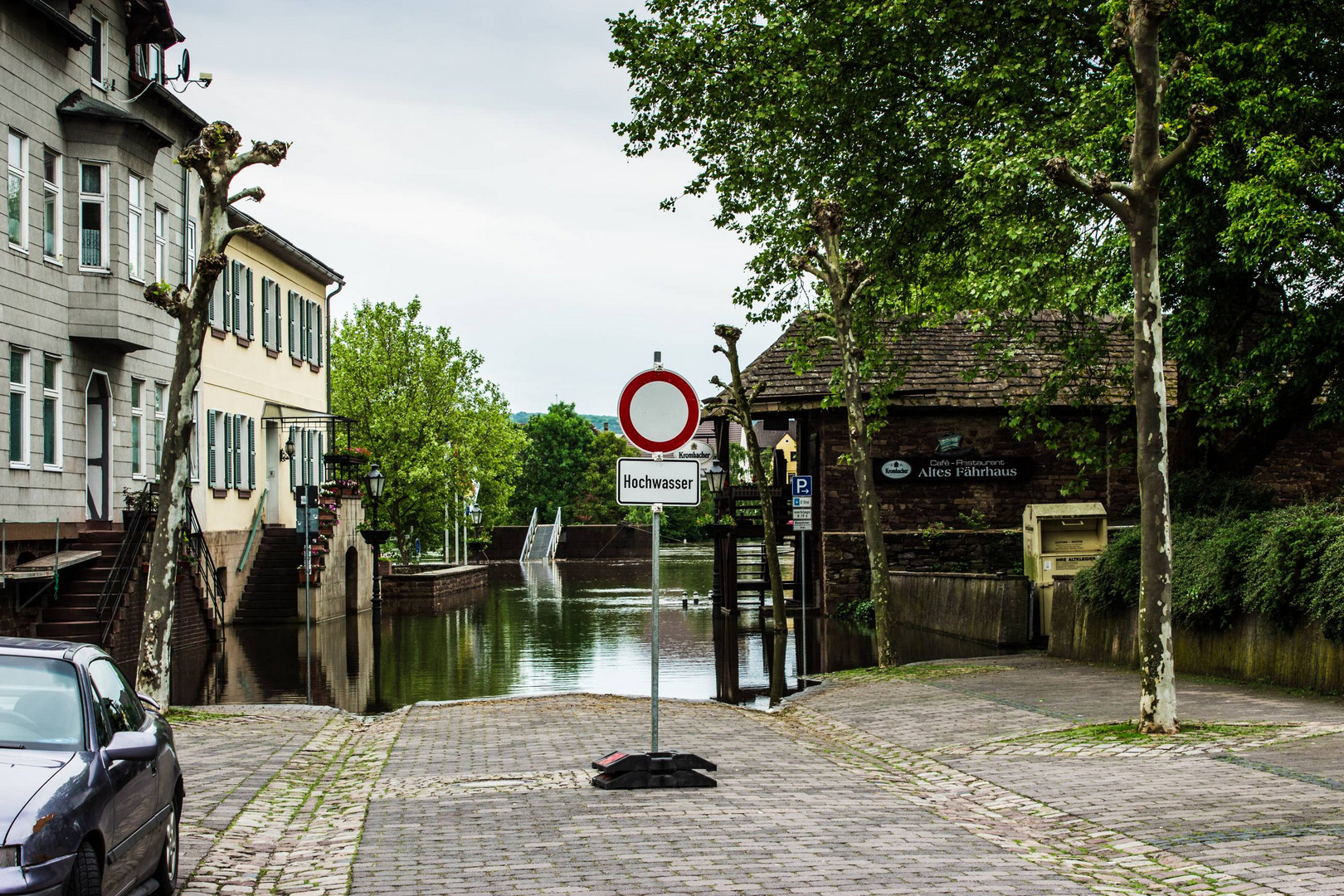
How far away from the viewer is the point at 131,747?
6.20 metres

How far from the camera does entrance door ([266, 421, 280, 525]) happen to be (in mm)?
37844

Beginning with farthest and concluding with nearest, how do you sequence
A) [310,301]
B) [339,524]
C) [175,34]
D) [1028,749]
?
[310,301]
[339,524]
[175,34]
[1028,749]

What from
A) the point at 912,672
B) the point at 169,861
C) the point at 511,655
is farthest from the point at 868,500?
the point at 169,861

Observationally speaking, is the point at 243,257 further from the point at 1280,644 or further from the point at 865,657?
the point at 1280,644

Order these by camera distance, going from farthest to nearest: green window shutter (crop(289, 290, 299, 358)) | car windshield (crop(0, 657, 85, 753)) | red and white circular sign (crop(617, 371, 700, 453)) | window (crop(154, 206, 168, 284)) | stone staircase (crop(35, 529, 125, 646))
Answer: green window shutter (crop(289, 290, 299, 358))
window (crop(154, 206, 168, 284))
stone staircase (crop(35, 529, 125, 646))
red and white circular sign (crop(617, 371, 700, 453))
car windshield (crop(0, 657, 85, 753))

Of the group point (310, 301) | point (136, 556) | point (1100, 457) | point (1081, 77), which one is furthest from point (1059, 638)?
point (310, 301)

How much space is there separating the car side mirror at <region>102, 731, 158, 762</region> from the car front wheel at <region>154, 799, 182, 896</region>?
1.98 ft

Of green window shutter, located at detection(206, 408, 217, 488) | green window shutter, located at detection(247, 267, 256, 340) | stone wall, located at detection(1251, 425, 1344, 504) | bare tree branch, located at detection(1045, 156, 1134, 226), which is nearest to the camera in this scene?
bare tree branch, located at detection(1045, 156, 1134, 226)

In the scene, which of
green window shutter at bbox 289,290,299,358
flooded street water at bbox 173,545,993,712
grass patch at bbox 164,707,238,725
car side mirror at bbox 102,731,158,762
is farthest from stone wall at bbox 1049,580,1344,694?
green window shutter at bbox 289,290,299,358

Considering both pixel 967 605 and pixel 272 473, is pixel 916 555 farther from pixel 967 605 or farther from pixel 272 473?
pixel 272 473

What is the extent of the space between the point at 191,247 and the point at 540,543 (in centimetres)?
7252

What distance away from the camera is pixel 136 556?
23984mm

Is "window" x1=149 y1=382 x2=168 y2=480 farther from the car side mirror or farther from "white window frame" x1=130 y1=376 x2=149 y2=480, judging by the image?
the car side mirror

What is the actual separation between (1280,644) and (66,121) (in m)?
19.6
